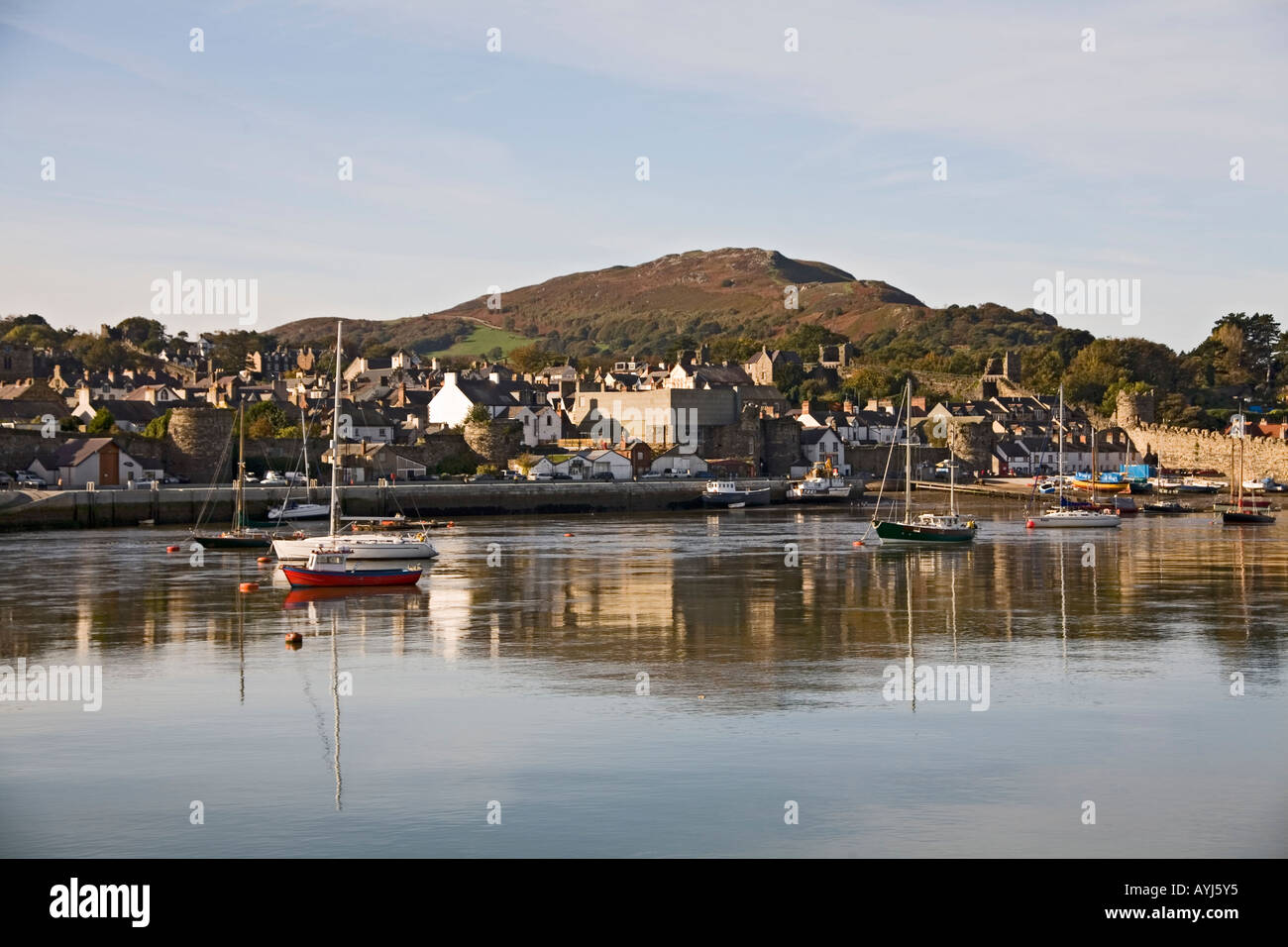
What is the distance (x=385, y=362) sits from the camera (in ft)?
479

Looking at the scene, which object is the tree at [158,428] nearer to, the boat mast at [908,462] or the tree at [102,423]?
the tree at [102,423]

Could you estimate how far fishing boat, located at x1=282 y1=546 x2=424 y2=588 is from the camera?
32062mm

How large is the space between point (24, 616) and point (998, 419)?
97.7 metres

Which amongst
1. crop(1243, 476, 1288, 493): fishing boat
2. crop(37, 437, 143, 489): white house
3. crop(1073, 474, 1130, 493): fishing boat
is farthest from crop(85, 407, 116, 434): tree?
crop(1243, 476, 1288, 493): fishing boat

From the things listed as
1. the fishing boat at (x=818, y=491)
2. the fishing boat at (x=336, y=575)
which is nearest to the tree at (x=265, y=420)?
the fishing boat at (x=818, y=491)

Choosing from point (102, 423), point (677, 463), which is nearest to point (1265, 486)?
point (677, 463)

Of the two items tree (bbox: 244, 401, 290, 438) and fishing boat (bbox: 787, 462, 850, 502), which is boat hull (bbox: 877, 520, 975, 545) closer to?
fishing boat (bbox: 787, 462, 850, 502)

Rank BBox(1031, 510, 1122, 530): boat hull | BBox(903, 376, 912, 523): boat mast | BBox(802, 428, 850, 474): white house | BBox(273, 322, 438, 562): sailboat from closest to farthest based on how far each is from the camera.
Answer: BBox(273, 322, 438, 562): sailboat, BBox(903, 376, 912, 523): boat mast, BBox(1031, 510, 1122, 530): boat hull, BBox(802, 428, 850, 474): white house

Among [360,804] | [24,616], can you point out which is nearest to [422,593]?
[24,616]

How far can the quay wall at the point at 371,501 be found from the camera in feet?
184

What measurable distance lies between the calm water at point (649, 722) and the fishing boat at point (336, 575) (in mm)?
766

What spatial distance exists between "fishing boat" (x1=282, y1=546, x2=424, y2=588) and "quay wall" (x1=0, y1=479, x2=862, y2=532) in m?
23.7

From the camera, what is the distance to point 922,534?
1828 inches

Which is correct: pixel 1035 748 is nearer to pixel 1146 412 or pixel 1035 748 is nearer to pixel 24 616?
pixel 24 616
